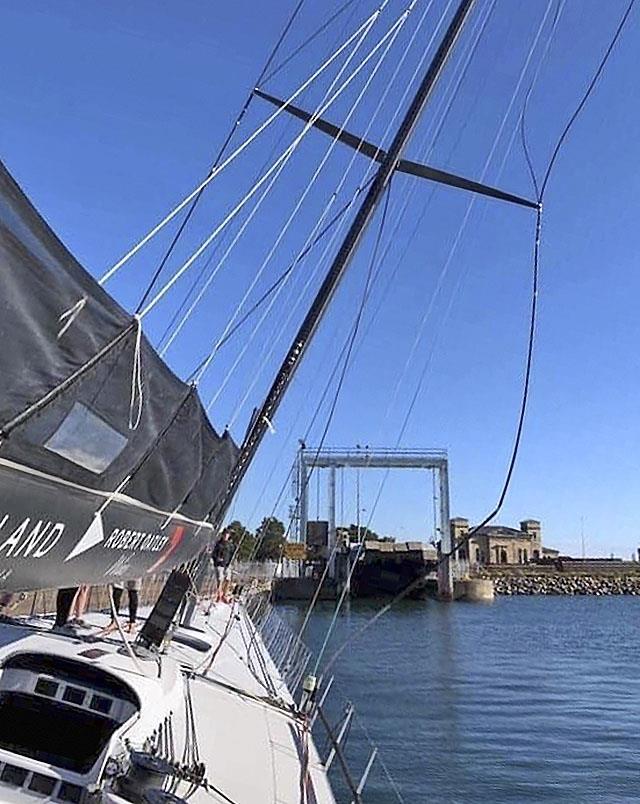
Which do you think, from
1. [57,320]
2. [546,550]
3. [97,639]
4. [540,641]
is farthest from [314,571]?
[546,550]

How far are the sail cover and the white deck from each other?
210cm

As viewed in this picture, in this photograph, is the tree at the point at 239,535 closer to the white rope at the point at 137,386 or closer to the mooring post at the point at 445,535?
the white rope at the point at 137,386

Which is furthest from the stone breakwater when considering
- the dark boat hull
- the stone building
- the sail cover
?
the sail cover

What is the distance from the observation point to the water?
14.2 m

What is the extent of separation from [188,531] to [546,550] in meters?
186

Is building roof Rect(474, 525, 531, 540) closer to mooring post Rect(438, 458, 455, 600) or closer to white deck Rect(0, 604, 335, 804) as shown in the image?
mooring post Rect(438, 458, 455, 600)

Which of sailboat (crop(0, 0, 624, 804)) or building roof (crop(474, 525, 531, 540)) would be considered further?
building roof (crop(474, 525, 531, 540))

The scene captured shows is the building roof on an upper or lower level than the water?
upper

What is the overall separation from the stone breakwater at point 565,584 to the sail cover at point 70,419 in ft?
334

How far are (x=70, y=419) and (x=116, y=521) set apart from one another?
1.20 metres

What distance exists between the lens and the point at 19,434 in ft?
9.53

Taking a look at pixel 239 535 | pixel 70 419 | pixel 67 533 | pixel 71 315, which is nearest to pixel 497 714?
pixel 239 535

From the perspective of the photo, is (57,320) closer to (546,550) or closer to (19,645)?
(19,645)

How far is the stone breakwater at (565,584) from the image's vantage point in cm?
10556
